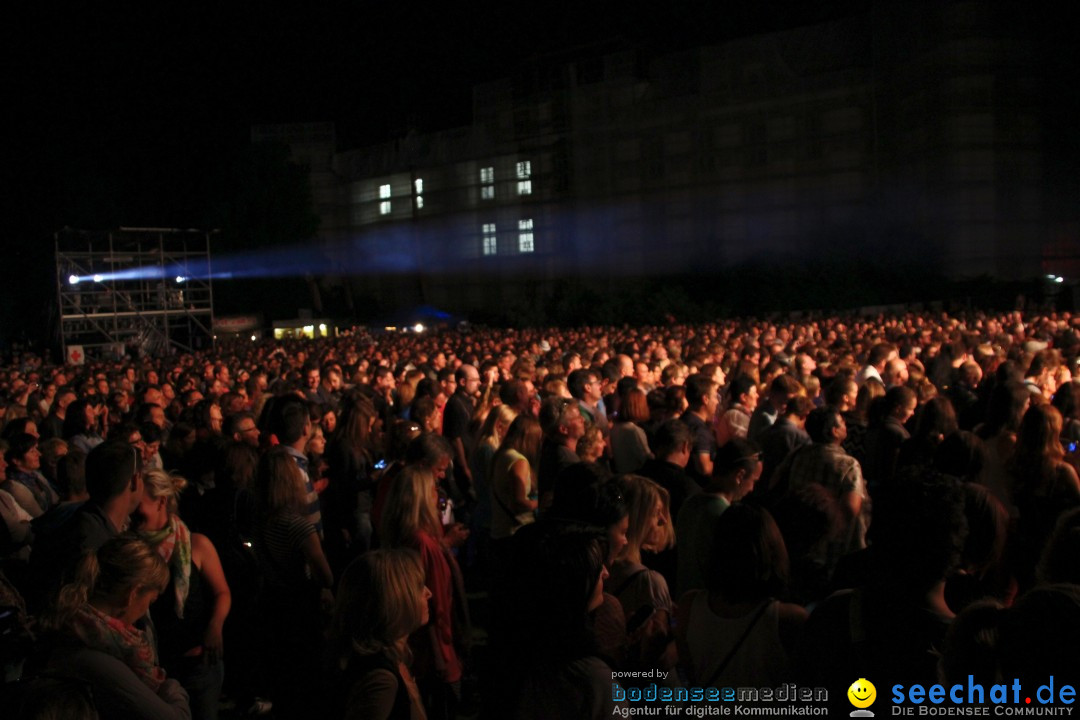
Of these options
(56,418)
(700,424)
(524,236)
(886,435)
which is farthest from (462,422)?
(524,236)

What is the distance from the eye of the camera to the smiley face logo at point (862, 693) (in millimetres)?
2369

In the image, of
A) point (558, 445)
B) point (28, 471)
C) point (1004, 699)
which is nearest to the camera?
A: point (1004, 699)

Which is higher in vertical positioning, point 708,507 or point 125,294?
point 125,294

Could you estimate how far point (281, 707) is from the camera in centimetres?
451

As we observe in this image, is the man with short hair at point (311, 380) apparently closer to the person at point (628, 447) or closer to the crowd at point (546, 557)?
the crowd at point (546, 557)

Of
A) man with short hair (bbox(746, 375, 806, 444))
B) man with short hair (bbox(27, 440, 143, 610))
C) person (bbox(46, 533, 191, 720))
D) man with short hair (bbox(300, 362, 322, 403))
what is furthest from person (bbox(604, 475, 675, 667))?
man with short hair (bbox(300, 362, 322, 403))

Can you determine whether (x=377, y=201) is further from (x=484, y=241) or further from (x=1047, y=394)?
(x=1047, y=394)

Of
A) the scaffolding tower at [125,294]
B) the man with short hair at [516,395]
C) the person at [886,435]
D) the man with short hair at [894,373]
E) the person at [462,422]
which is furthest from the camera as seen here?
the scaffolding tower at [125,294]

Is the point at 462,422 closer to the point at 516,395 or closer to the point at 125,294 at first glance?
the point at 516,395

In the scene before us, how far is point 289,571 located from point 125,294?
2884cm

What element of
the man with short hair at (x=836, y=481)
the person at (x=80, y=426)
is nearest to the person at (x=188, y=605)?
the man with short hair at (x=836, y=481)

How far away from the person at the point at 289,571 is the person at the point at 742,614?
203cm

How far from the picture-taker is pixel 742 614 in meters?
2.64

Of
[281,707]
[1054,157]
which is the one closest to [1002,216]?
[1054,157]
